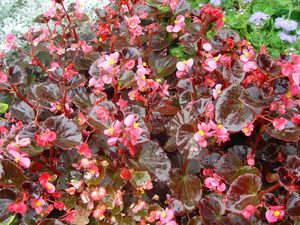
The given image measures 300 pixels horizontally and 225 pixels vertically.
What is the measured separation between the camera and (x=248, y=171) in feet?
3.83

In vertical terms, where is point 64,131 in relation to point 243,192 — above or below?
above

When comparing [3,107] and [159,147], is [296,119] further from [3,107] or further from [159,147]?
[3,107]

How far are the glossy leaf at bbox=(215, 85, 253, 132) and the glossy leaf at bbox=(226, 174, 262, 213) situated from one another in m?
0.13

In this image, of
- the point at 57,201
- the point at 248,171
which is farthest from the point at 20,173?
the point at 248,171

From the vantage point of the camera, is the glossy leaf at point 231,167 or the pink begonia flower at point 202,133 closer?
the pink begonia flower at point 202,133

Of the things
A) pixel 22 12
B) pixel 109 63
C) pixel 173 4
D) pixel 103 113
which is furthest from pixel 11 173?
pixel 22 12

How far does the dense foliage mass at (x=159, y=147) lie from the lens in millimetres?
1061

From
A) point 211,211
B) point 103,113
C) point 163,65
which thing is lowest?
point 211,211

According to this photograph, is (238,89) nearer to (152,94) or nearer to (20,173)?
(152,94)

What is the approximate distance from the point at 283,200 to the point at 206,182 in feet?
0.68

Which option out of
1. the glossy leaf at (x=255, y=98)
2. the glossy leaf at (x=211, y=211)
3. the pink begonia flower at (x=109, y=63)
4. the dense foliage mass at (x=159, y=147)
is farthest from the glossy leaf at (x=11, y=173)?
the glossy leaf at (x=255, y=98)

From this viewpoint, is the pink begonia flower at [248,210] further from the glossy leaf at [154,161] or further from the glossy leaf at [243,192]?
the glossy leaf at [154,161]

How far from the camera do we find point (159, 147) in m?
1.17

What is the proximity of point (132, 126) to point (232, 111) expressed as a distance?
0.85ft
